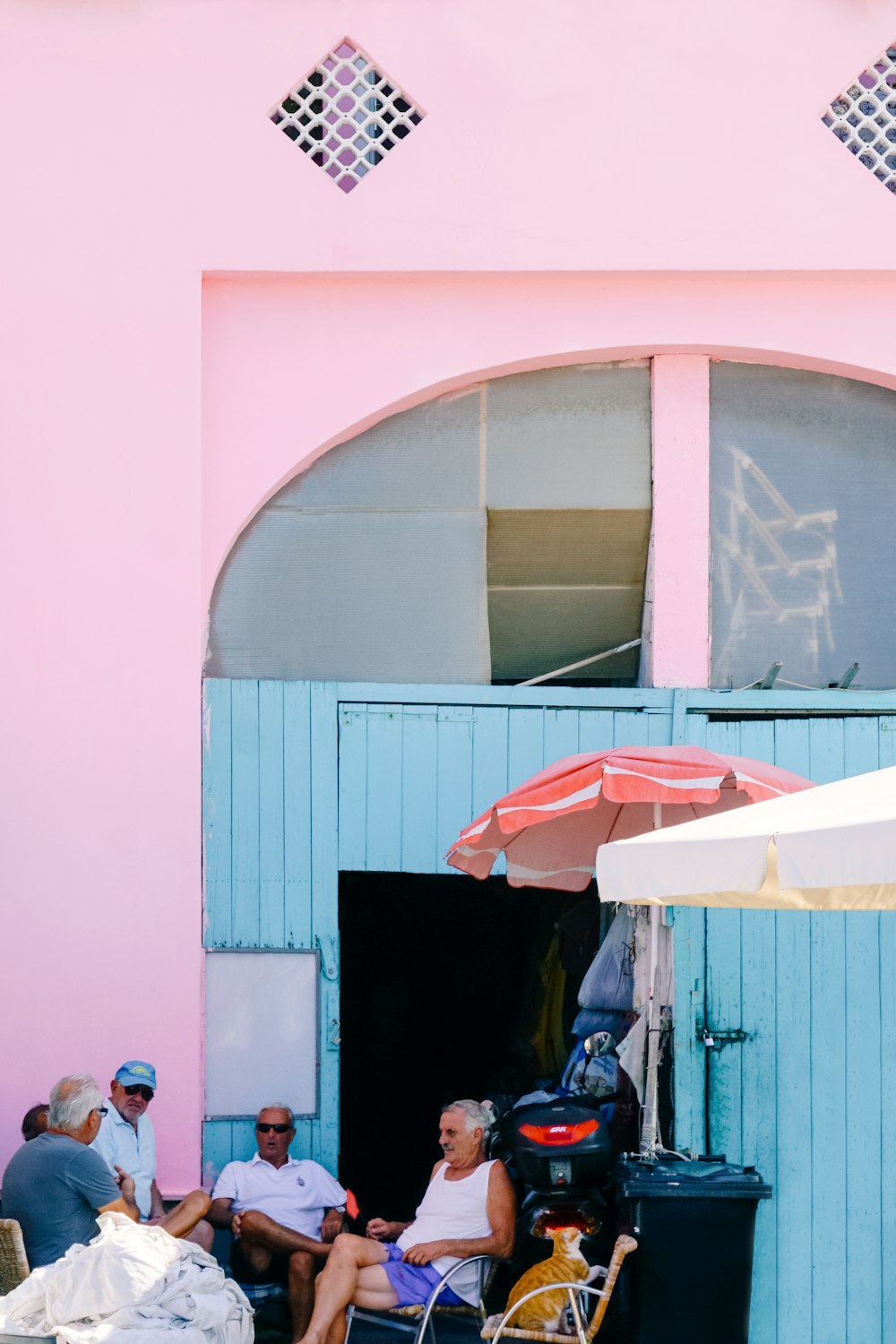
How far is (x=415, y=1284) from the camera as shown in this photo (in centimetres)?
605

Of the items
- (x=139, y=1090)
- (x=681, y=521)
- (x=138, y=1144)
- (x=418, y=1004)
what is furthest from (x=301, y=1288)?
(x=681, y=521)

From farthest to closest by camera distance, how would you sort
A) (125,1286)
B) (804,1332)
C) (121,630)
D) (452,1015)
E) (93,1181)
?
(452,1015), (121,630), (804,1332), (93,1181), (125,1286)

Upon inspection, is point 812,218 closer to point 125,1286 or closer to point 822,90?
point 822,90

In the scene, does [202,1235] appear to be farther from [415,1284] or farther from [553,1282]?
[553,1282]

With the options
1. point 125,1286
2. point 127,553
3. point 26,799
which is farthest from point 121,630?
point 125,1286

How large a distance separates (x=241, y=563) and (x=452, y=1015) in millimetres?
3877

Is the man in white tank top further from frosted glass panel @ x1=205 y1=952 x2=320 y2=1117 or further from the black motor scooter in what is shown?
frosted glass panel @ x1=205 y1=952 x2=320 y2=1117

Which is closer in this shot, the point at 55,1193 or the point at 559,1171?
the point at 55,1193

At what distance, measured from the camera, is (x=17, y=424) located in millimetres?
A: 7281

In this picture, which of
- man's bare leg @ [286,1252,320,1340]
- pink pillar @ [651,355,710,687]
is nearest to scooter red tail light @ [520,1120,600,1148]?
man's bare leg @ [286,1252,320,1340]

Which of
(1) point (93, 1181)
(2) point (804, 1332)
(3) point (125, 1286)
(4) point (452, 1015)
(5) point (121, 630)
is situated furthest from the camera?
(4) point (452, 1015)


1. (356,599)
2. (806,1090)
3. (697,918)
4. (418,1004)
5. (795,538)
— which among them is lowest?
(418,1004)

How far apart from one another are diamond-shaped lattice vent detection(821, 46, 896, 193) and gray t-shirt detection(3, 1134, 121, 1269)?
5.57 metres

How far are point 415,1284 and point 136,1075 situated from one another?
148 centimetres
